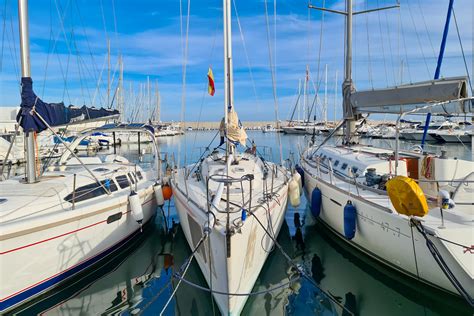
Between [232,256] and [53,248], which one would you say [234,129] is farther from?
[53,248]

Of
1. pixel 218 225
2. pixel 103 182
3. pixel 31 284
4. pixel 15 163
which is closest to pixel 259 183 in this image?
pixel 218 225

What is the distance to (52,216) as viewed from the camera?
6.25m

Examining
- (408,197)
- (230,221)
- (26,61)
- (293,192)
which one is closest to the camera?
(408,197)

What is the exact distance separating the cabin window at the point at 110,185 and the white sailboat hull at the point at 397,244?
5529mm

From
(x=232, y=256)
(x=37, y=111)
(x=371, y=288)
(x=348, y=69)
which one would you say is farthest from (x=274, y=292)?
(x=348, y=69)

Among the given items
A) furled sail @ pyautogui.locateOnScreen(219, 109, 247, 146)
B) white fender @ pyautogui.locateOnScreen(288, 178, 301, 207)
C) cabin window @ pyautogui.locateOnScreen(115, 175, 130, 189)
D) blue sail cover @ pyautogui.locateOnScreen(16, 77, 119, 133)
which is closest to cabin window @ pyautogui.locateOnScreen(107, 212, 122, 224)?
Answer: cabin window @ pyautogui.locateOnScreen(115, 175, 130, 189)

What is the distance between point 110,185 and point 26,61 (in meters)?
3.31

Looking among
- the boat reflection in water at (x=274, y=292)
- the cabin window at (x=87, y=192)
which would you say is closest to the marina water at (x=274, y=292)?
the boat reflection in water at (x=274, y=292)

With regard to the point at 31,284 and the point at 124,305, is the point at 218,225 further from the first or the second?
the point at 31,284

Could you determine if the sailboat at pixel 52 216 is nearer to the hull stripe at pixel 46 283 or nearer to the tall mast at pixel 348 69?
the hull stripe at pixel 46 283

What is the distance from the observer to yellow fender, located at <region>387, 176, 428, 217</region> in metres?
5.31

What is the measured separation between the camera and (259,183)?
8625 millimetres

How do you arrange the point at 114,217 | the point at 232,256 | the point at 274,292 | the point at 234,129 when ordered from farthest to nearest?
1. the point at 234,129
2. the point at 114,217
3. the point at 274,292
4. the point at 232,256

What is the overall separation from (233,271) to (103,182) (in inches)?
184
